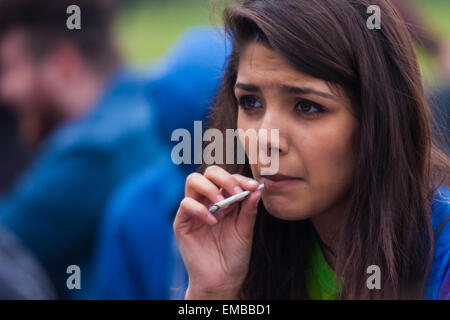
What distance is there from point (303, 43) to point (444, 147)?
2.19ft

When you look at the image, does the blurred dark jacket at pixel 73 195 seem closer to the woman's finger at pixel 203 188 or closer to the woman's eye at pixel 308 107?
the woman's finger at pixel 203 188

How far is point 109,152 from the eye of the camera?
3645 mm

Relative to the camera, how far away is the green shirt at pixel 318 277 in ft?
6.64

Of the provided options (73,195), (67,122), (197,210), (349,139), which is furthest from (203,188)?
(67,122)

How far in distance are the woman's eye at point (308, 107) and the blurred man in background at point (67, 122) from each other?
1974 millimetres

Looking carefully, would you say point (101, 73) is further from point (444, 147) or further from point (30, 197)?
point (444, 147)

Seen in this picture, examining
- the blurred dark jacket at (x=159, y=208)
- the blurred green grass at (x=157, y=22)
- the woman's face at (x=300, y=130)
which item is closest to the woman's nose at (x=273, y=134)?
the woman's face at (x=300, y=130)

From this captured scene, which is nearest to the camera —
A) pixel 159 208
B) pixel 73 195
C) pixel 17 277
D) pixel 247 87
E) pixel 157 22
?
pixel 17 277

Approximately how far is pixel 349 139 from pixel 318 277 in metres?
0.47

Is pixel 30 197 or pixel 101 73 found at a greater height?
pixel 101 73

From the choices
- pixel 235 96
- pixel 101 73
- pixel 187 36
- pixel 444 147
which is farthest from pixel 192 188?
pixel 101 73

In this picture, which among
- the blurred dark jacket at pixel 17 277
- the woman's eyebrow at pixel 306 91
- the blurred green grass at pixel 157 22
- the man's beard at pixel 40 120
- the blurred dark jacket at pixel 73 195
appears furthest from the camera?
the blurred green grass at pixel 157 22

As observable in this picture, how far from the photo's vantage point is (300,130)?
1.82 meters

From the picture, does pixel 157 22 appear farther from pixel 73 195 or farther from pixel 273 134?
pixel 273 134
